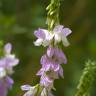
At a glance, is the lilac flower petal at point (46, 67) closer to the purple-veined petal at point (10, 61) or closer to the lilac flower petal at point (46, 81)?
the lilac flower petal at point (46, 81)

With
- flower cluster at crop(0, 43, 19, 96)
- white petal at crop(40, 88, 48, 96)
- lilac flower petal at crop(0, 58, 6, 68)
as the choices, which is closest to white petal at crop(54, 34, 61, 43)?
white petal at crop(40, 88, 48, 96)

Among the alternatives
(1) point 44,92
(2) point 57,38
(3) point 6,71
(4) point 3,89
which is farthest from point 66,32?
(3) point 6,71

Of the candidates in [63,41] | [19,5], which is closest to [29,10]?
[19,5]

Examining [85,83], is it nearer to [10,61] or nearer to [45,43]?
[45,43]

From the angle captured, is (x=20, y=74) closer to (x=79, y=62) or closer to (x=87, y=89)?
(x=79, y=62)

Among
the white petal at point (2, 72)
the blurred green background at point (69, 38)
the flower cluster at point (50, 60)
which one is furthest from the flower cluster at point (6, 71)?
the blurred green background at point (69, 38)
